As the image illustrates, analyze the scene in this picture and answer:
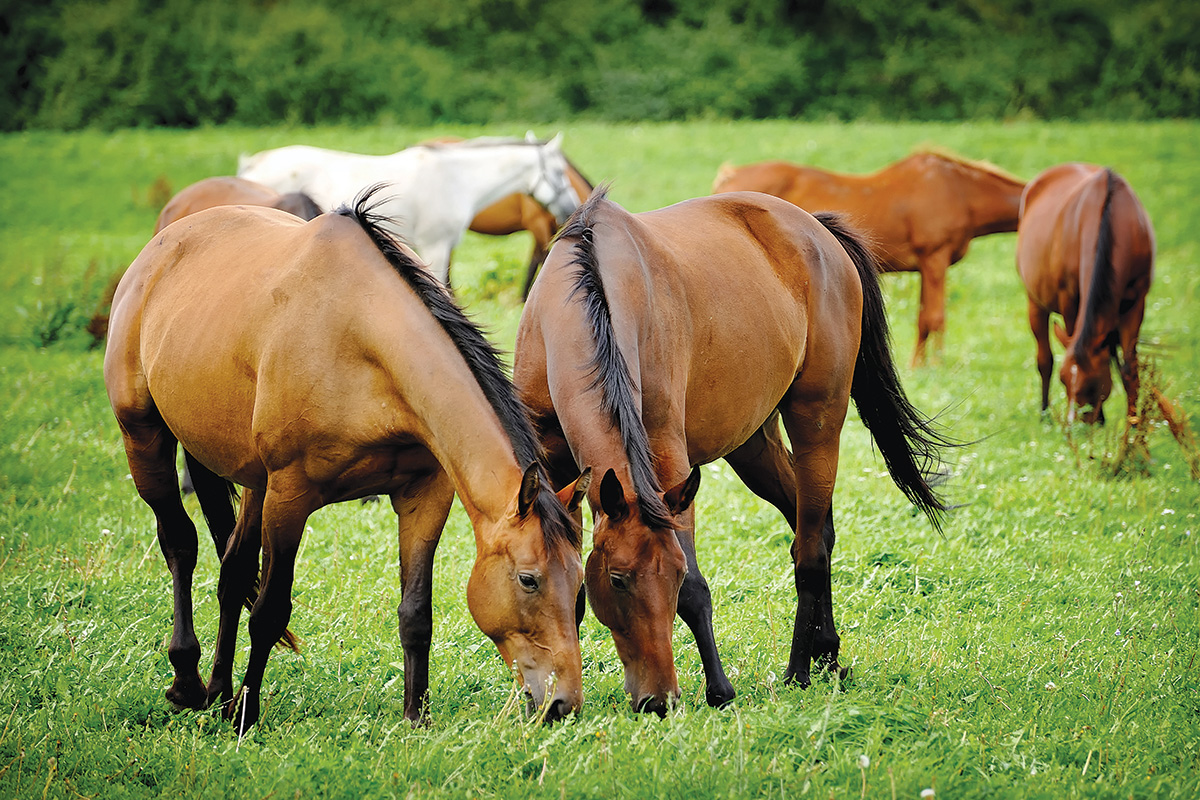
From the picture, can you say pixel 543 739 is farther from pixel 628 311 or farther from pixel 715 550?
pixel 715 550

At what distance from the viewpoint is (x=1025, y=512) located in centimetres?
631

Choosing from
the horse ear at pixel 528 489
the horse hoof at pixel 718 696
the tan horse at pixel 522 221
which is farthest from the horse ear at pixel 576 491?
the tan horse at pixel 522 221

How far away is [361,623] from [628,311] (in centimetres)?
212

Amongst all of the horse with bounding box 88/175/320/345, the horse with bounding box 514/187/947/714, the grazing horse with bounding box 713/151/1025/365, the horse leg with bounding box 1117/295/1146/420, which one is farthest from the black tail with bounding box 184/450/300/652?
the grazing horse with bounding box 713/151/1025/365

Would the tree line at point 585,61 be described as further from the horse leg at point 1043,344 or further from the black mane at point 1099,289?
the black mane at point 1099,289

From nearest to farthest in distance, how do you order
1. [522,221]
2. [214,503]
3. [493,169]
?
1. [214,503]
2. [493,169]
3. [522,221]

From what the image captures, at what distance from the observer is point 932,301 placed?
36.7 ft

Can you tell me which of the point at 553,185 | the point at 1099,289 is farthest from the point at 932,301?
the point at 553,185

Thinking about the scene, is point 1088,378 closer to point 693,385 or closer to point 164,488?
point 693,385

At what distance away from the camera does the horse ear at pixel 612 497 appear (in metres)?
2.98

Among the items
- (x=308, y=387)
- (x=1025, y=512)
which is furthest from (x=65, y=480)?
(x=1025, y=512)

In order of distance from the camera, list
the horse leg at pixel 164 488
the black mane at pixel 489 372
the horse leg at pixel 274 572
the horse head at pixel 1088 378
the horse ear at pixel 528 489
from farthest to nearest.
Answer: the horse head at pixel 1088 378
the horse leg at pixel 164 488
the horse leg at pixel 274 572
the black mane at pixel 489 372
the horse ear at pixel 528 489

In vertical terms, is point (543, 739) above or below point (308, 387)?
below

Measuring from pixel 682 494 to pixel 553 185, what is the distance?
880cm
